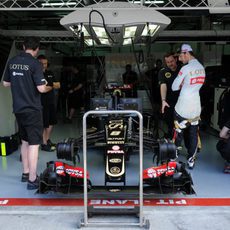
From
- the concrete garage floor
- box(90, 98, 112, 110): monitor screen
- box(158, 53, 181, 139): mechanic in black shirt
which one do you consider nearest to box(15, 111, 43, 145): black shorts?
the concrete garage floor

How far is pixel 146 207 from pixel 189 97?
1.85m

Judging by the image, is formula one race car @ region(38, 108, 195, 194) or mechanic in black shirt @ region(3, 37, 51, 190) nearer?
formula one race car @ region(38, 108, 195, 194)

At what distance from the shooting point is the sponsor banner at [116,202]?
3779 millimetres

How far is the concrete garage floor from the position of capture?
330 centimetres

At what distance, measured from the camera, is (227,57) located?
10.2 metres

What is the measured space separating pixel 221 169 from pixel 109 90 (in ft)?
8.66

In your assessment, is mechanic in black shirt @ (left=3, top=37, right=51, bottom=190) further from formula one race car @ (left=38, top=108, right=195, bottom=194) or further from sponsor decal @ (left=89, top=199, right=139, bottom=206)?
sponsor decal @ (left=89, top=199, right=139, bottom=206)

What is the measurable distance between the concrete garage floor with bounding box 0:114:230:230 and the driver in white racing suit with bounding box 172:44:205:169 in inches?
20.3

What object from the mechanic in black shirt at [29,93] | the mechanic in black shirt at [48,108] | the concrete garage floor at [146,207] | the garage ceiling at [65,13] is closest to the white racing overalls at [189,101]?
the concrete garage floor at [146,207]

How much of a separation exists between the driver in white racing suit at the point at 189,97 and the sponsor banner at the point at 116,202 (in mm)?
1247

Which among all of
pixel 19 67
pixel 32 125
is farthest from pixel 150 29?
pixel 32 125

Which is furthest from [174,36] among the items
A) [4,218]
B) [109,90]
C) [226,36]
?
[4,218]

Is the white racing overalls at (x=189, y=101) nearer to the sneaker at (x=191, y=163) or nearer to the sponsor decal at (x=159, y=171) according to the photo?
the sneaker at (x=191, y=163)

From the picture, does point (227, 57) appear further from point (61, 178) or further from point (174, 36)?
point (61, 178)
